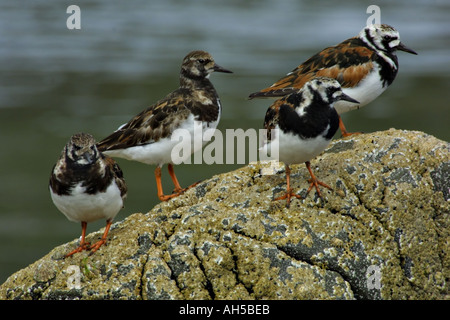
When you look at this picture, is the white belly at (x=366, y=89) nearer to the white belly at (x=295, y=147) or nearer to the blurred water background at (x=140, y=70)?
the white belly at (x=295, y=147)

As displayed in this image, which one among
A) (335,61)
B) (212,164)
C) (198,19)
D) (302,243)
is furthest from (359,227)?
(198,19)

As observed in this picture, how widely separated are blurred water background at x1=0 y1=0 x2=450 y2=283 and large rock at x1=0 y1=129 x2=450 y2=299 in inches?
245

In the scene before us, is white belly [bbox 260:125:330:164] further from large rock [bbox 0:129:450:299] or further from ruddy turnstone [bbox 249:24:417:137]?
ruddy turnstone [bbox 249:24:417:137]

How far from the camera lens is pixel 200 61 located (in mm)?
7895

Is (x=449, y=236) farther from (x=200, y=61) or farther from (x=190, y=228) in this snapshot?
(x=200, y=61)

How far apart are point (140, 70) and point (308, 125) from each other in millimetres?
14103

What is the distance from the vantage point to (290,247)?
551 cm

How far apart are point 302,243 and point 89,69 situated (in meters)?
15.3

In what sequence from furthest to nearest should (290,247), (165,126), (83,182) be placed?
(165,126), (83,182), (290,247)

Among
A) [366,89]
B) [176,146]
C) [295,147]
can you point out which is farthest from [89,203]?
[366,89]

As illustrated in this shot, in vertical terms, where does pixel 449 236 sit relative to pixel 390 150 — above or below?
below

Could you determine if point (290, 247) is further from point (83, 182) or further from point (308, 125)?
point (83, 182)

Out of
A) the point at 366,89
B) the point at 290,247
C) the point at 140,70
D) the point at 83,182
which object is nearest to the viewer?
the point at 290,247

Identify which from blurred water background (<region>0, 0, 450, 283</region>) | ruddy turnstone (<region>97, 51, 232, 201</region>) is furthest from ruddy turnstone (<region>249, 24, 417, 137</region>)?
blurred water background (<region>0, 0, 450, 283</region>)
